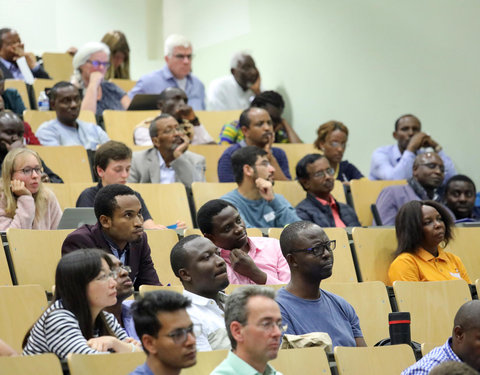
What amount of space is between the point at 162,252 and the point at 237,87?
358cm

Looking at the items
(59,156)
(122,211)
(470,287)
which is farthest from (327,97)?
(122,211)

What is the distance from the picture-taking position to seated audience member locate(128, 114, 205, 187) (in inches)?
197

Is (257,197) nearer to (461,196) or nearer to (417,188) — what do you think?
(417,188)

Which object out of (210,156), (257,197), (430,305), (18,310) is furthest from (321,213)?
(18,310)

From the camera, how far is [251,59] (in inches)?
281

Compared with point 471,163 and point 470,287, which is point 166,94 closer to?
point 471,163

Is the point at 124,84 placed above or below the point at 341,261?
above

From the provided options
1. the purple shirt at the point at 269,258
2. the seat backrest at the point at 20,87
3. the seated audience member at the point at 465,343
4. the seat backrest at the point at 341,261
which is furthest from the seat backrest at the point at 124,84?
the seated audience member at the point at 465,343

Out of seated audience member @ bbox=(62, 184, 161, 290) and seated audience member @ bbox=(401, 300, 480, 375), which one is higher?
seated audience member @ bbox=(62, 184, 161, 290)

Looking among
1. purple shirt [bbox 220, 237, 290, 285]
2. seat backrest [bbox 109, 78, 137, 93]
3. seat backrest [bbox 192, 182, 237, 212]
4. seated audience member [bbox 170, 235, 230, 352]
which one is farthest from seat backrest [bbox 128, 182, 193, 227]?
seat backrest [bbox 109, 78, 137, 93]

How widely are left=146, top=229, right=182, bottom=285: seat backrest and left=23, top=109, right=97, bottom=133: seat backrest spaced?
7.24ft

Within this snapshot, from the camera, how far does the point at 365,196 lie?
5.35 metres

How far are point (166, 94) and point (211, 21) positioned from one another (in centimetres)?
251

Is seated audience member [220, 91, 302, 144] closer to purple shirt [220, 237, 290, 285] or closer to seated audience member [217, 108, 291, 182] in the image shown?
seated audience member [217, 108, 291, 182]
